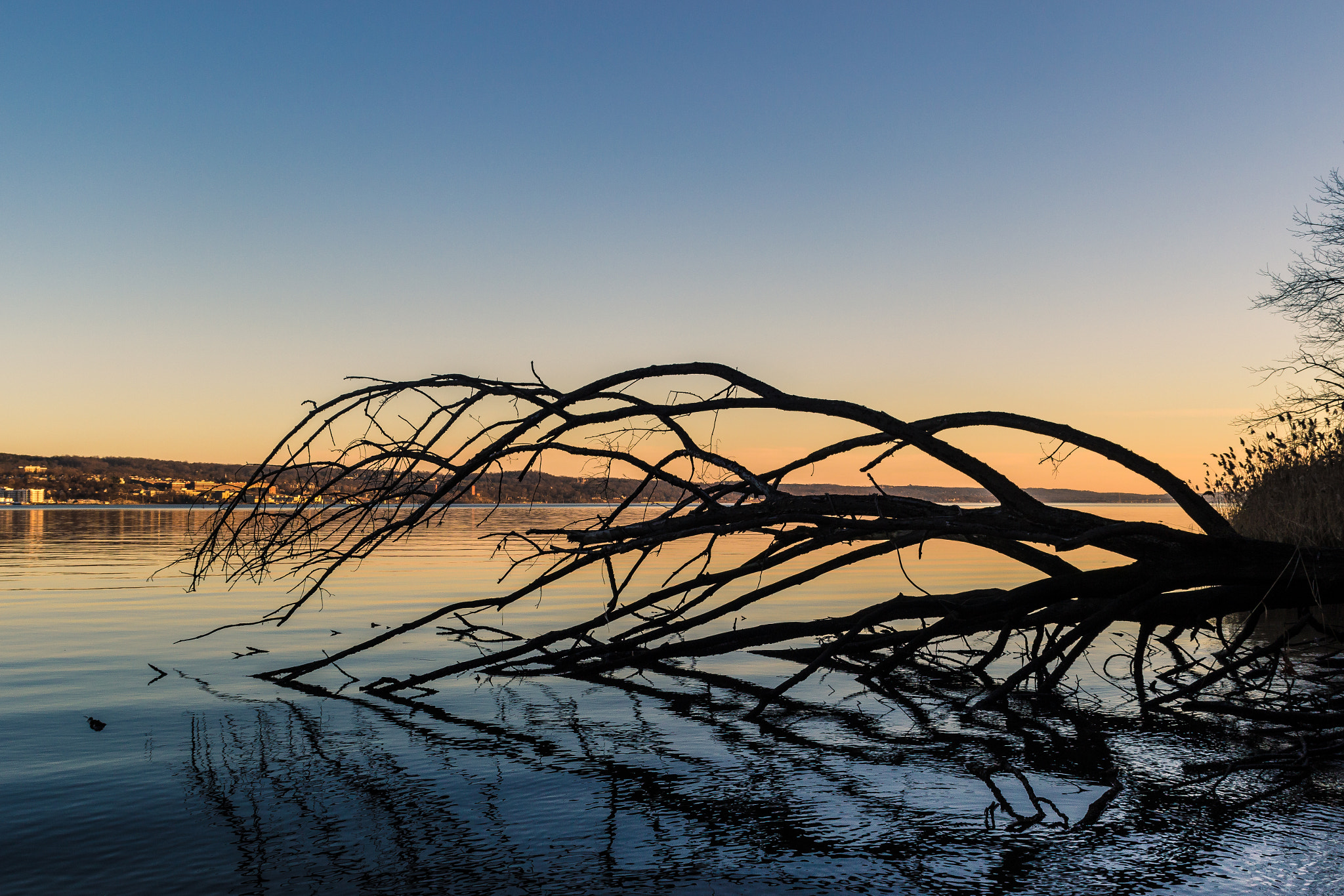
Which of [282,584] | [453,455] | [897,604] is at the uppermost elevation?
[453,455]

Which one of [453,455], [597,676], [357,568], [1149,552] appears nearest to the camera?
[1149,552]

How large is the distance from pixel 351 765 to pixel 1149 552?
5.08m

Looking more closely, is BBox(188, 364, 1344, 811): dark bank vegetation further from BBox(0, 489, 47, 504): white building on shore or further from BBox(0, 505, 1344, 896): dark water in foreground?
Answer: BBox(0, 489, 47, 504): white building on shore

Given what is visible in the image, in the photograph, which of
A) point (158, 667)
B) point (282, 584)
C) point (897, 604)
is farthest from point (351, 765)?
point (282, 584)

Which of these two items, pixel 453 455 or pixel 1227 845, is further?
pixel 453 455

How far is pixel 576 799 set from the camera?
5.15 m

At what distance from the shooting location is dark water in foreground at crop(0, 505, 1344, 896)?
162 inches

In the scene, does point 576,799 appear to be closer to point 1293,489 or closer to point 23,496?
point 1293,489

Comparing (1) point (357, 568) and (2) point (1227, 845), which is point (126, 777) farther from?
(1) point (357, 568)

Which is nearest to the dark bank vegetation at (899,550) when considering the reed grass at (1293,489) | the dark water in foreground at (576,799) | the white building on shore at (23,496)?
the dark water in foreground at (576,799)

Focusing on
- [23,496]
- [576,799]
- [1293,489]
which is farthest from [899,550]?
[23,496]

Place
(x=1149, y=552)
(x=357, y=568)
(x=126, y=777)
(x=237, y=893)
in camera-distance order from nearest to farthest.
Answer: (x=237, y=893)
(x=126, y=777)
(x=1149, y=552)
(x=357, y=568)

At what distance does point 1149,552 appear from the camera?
619cm

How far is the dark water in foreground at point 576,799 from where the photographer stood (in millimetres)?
4113
